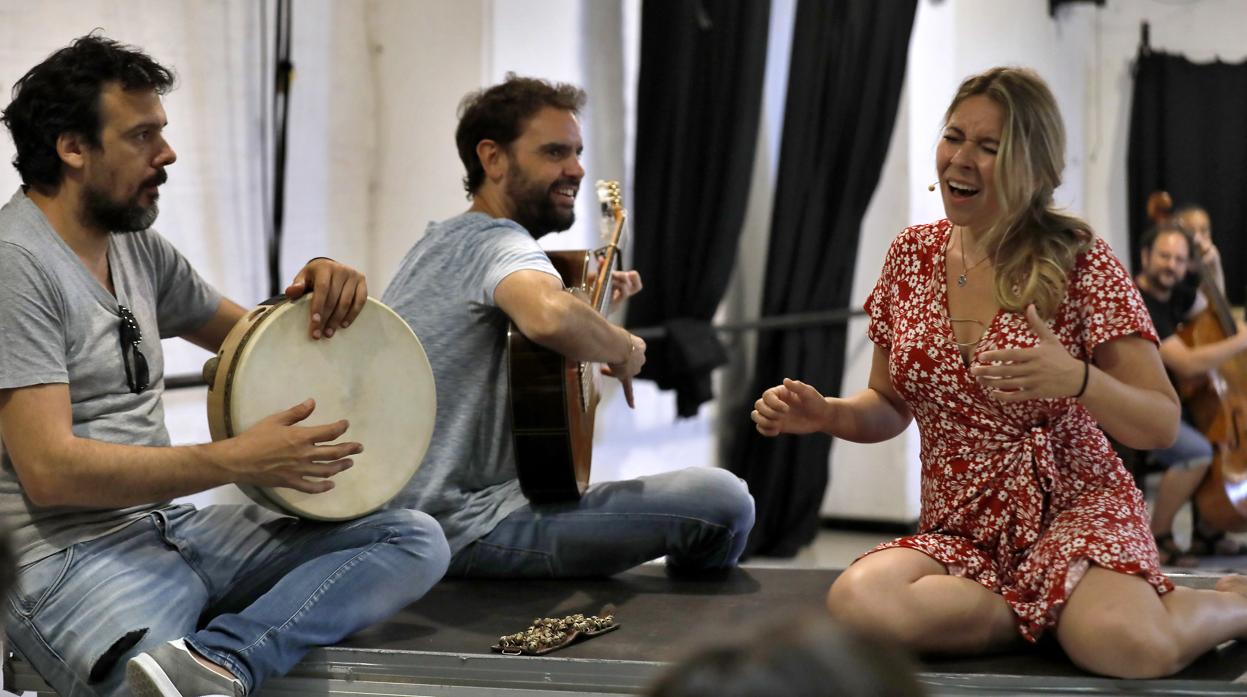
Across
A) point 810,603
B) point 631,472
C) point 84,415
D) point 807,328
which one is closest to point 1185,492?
point 807,328

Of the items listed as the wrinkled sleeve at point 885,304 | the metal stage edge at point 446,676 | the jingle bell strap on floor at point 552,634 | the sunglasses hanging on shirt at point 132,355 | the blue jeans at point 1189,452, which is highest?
the wrinkled sleeve at point 885,304

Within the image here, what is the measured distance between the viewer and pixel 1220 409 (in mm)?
4812

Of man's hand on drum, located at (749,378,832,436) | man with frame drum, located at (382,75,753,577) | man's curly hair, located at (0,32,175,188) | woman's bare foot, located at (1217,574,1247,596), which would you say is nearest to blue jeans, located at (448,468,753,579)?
man with frame drum, located at (382,75,753,577)

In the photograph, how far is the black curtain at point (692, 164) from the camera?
17.3 ft

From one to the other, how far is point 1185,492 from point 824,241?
1.69 meters

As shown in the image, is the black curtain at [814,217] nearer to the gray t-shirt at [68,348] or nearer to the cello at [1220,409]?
the cello at [1220,409]

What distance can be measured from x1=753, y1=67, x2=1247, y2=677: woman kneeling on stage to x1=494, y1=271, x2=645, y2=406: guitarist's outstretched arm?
427mm

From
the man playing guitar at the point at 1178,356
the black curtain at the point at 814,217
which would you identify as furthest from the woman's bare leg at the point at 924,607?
the black curtain at the point at 814,217

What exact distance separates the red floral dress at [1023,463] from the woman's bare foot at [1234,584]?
0.20m

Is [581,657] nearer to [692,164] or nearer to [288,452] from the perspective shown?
[288,452]

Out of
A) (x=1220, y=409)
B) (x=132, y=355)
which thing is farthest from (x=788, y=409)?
(x=1220, y=409)

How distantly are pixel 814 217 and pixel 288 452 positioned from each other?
11.8ft

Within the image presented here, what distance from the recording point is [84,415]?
234 centimetres

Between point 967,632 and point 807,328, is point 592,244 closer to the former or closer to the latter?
point 807,328
